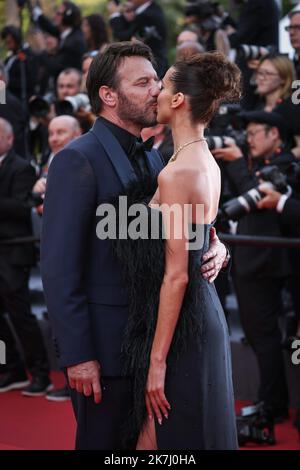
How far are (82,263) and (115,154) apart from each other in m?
0.38

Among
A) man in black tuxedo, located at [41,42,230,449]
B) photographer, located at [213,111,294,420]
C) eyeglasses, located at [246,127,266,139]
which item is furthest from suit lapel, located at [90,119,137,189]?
eyeglasses, located at [246,127,266,139]

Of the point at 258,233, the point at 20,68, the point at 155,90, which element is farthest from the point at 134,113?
the point at 20,68

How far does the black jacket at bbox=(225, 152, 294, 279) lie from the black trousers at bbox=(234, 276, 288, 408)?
7 cm

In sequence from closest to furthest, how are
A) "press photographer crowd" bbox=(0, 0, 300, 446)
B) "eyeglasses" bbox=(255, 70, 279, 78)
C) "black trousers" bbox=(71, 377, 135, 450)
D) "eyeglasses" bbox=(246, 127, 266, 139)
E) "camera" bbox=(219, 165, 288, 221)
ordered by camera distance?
"black trousers" bbox=(71, 377, 135, 450)
"camera" bbox=(219, 165, 288, 221)
"press photographer crowd" bbox=(0, 0, 300, 446)
"eyeglasses" bbox=(246, 127, 266, 139)
"eyeglasses" bbox=(255, 70, 279, 78)

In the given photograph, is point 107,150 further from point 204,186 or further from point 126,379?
point 126,379

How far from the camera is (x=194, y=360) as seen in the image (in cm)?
293

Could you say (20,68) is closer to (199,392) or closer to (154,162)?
(154,162)

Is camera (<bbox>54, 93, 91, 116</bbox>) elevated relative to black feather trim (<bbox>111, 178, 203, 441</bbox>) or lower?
elevated

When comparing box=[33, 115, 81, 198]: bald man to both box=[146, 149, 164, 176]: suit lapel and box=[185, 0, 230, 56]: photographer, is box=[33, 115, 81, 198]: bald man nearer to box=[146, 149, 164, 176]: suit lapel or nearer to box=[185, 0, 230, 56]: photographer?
box=[185, 0, 230, 56]: photographer

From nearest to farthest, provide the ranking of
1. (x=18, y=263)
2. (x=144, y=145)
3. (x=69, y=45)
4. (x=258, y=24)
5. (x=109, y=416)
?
(x=109, y=416) → (x=144, y=145) → (x=18, y=263) → (x=258, y=24) → (x=69, y=45)

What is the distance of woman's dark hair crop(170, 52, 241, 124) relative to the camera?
2945 mm

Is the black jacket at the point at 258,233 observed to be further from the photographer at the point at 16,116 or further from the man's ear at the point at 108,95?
the photographer at the point at 16,116

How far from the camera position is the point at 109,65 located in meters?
3.10
